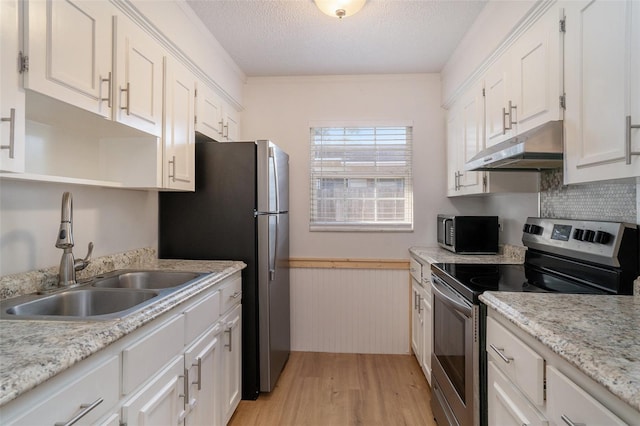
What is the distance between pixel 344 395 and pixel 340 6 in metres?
2.52

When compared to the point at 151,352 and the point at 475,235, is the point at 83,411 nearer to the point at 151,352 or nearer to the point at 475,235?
the point at 151,352

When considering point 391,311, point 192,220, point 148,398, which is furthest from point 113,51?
point 391,311

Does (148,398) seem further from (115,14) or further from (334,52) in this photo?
(334,52)

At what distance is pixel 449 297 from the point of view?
5.66 ft

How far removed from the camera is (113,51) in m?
1.41

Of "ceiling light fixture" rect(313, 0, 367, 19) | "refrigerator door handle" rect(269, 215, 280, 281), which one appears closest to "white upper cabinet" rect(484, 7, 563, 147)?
"ceiling light fixture" rect(313, 0, 367, 19)

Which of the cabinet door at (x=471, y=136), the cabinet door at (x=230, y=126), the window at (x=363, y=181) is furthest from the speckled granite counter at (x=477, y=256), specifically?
the cabinet door at (x=230, y=126)

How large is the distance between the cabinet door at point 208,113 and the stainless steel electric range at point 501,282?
1835 millimetres

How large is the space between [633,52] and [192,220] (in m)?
2.30

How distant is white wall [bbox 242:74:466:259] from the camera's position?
120 inches

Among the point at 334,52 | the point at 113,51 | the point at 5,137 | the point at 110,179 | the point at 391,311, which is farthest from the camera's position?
the point at 391,311

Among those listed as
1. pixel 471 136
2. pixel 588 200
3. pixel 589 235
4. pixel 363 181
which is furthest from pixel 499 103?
pixel 363 181

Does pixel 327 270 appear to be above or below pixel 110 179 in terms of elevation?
below

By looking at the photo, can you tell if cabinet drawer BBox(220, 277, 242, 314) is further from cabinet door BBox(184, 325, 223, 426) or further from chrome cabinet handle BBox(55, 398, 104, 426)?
chrome cabinet handle BBox(55, 398, 104, 426)
